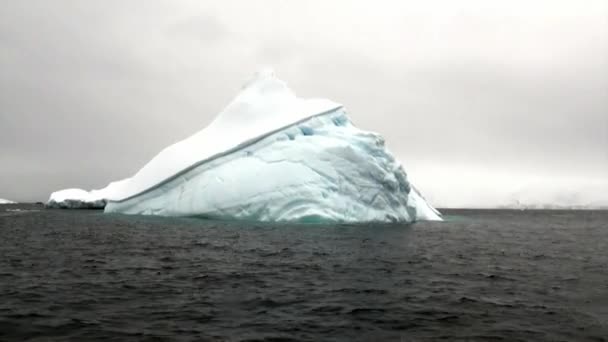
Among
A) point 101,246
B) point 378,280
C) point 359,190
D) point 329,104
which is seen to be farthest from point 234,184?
point 378,280

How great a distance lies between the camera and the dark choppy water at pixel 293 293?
23.7ft

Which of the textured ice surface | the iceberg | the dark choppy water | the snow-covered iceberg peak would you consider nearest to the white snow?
the snow-covered iceberg peak

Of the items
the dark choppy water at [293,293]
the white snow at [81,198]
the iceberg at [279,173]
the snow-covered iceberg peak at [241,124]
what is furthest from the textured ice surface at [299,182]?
the white snow at [81,198]

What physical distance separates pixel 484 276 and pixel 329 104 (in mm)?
25698

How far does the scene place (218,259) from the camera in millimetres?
14047

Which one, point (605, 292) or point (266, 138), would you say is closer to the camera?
point (605, 292)

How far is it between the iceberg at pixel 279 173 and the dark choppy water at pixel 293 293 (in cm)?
1134

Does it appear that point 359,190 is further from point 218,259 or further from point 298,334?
point 298,334

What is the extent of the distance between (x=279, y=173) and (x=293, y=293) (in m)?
20.0

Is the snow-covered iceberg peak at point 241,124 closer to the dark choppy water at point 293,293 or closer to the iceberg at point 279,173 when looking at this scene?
the iceberg at point 279,173

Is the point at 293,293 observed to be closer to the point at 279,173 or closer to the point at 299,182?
the point at 299,182

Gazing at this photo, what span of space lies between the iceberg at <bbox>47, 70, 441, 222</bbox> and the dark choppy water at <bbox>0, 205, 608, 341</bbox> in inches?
446

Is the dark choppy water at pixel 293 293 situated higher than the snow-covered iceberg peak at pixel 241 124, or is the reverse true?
the snow-covered iceberg peak at pixel 241 124

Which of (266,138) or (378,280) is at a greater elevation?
(266,138)
